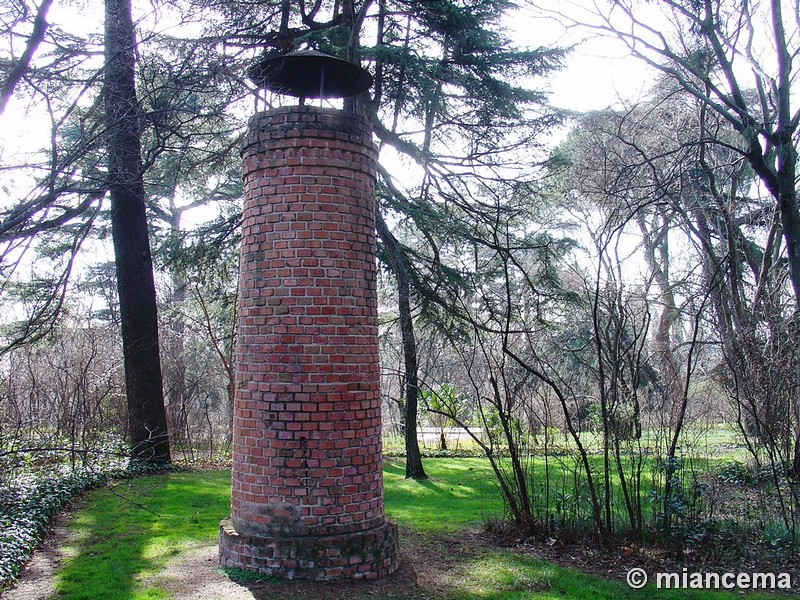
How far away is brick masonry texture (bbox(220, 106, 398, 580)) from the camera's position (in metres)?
5.11

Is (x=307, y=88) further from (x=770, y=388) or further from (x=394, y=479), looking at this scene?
(x=394, y=479)

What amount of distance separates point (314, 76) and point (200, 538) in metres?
4.88

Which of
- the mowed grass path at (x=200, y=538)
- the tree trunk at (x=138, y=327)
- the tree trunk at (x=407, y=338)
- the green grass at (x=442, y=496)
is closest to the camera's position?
the mowed grass path at (x=200, y=538)

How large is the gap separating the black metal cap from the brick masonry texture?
1.73 feet

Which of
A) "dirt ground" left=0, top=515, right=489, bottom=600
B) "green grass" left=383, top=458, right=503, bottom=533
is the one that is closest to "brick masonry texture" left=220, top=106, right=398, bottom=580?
"dirt ground" left=0, top=515, right=489, bottom=600

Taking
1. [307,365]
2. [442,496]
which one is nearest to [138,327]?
[442,496]

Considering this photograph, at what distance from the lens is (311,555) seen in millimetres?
5023

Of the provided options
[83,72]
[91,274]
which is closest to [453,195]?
[83,72]

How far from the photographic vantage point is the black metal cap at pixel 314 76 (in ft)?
18.5

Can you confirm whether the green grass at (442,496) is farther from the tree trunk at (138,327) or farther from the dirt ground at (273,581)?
the tree trunk at (138,327)

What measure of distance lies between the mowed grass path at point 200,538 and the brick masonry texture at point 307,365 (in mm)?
656

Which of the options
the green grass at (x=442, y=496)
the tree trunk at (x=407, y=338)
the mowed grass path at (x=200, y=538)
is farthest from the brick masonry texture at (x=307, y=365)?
the tree trunk at (x=407, y=338)

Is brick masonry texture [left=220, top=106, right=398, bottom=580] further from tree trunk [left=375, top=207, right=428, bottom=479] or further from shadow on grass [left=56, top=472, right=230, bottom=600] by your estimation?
tree trunk [left=375, top=207, right=428, bottom=479]

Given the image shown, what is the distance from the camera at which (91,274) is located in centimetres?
1880
